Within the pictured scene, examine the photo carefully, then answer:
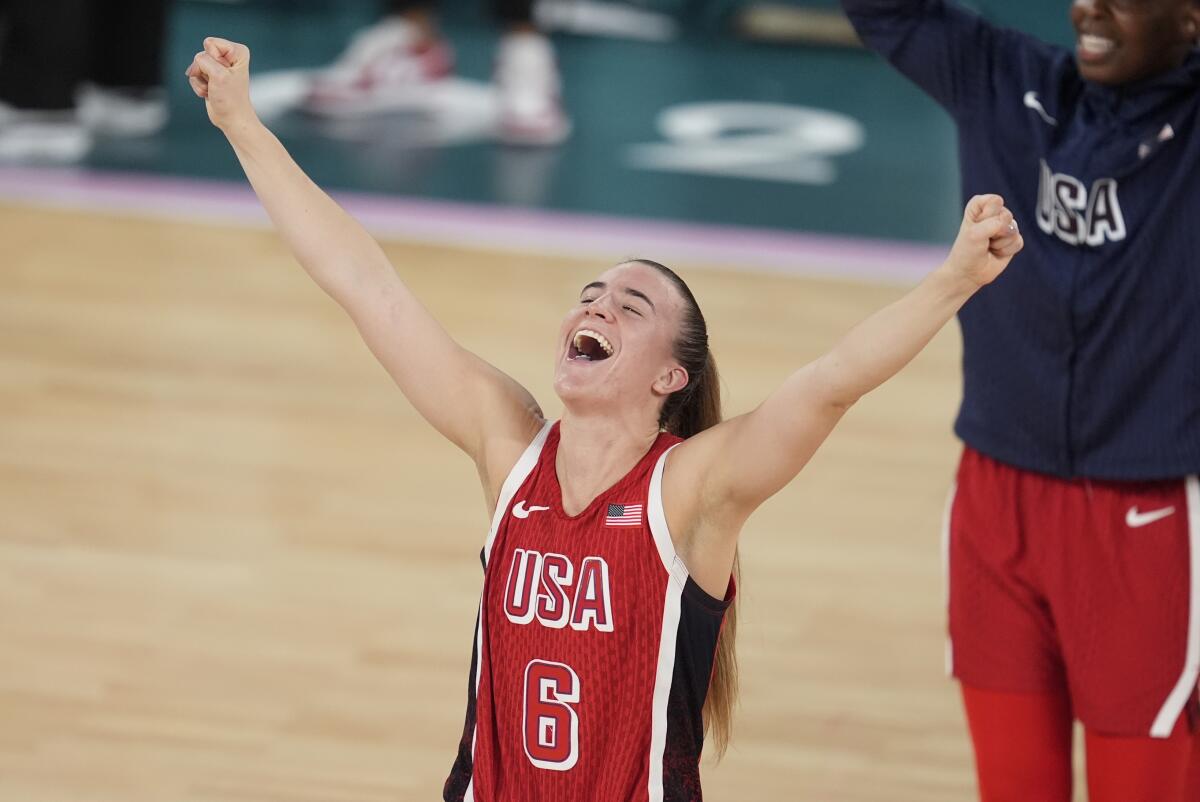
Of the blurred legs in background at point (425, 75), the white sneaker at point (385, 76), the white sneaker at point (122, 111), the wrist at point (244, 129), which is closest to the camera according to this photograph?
the wrist at point (244, 129)

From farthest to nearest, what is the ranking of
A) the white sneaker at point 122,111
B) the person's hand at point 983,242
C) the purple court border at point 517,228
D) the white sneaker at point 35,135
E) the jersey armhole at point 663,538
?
the white sneaker at point 122,111 < the white sneaker at point 35,135 < the purple court border at point 517,228 < the jersey armhole at point 663,538 < the person's hand at point 983,242

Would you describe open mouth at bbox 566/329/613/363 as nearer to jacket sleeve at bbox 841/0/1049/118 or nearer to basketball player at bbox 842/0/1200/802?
basketball player at bbox 842/0/1200/802

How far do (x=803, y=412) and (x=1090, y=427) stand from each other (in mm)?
594

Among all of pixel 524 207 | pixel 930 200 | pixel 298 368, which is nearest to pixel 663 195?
pixel 524 207

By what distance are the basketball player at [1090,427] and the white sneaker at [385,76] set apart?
601 cm

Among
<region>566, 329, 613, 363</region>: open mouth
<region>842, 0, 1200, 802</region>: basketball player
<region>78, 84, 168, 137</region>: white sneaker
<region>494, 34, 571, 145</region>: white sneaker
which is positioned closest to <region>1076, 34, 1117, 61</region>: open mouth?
<region>842, 0, 1200, 802</region>: basketball player

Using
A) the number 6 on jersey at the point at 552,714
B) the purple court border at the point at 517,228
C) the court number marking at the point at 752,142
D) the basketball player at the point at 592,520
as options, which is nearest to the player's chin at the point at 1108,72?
the basketball player at the point at 592,520

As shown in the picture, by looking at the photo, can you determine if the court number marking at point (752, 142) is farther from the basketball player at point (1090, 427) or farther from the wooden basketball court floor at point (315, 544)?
the basketball player at point (1090, 427)

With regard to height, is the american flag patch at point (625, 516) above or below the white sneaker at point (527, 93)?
below

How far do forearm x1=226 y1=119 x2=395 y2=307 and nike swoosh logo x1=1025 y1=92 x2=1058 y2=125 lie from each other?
0.92 metres

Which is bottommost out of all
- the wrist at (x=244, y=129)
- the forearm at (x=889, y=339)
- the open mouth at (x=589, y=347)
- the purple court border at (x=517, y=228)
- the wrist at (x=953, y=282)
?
the forearm at (x=889, y=339)

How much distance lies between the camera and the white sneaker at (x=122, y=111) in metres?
Answer: 7.94

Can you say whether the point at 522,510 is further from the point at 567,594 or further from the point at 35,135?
the point at 35,135

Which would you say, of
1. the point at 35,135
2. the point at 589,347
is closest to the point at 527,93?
the point at 35,135
